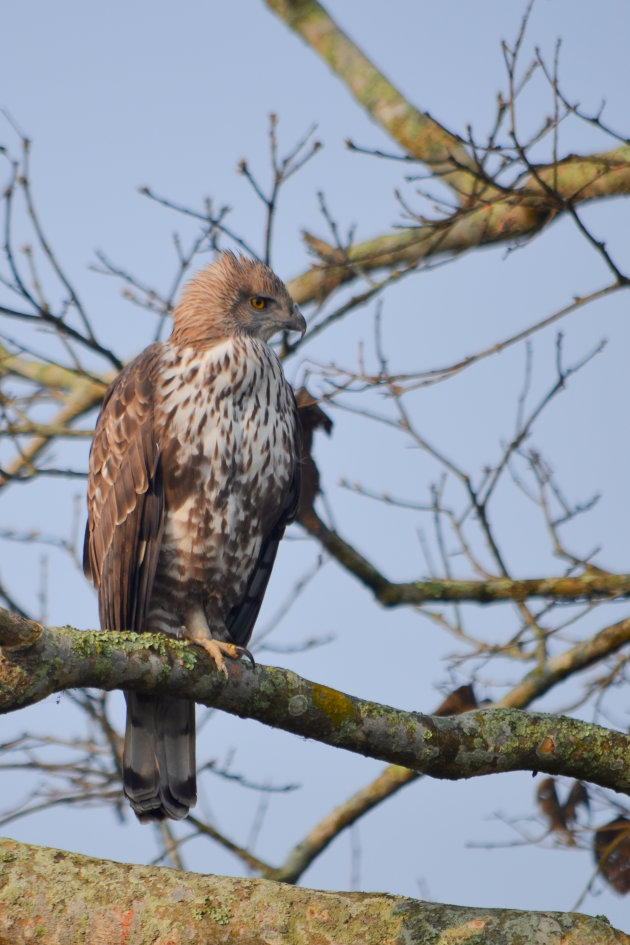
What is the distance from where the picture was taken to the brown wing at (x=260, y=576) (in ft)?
16.2

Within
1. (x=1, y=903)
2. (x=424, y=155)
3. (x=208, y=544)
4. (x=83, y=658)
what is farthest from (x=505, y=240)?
(x=1, y=903)

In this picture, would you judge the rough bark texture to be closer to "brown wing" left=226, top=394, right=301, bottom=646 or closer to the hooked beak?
"brown wing" left=226, top=394, right=301, bottom=646

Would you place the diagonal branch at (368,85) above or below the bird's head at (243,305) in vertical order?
above

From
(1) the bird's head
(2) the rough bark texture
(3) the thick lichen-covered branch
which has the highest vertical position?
(1) the bird's head

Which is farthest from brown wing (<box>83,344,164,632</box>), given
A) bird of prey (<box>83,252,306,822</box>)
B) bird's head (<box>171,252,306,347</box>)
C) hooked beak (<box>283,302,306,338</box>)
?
hooked beak (<box>283,302,306,338</box>)

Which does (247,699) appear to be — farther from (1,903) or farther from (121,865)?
(1,903)

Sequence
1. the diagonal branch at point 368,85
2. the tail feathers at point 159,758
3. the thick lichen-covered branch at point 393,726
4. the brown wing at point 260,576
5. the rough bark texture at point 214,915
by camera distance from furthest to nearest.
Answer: the diagonal branch at point 368,85
the brown wing at point 260,576
the tail feathers at point 159,758
the thick lichen-covered branch at point 393,726
the rough bark texture at point 214,915

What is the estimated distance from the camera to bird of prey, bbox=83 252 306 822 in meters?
4.49

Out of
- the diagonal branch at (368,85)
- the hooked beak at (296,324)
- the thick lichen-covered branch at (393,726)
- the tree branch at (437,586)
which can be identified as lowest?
the thick lichen-covered branch at (393,726)

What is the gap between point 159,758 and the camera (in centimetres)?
450

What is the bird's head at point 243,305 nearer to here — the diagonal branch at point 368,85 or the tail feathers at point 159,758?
the diagonal branch at point 368,85

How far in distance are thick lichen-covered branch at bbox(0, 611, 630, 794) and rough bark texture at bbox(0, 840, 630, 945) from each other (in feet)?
1.38

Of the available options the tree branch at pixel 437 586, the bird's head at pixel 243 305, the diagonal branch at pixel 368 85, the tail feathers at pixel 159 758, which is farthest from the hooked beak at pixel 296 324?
the tail feathers at pixel 159 758

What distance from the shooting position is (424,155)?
6527 mm
